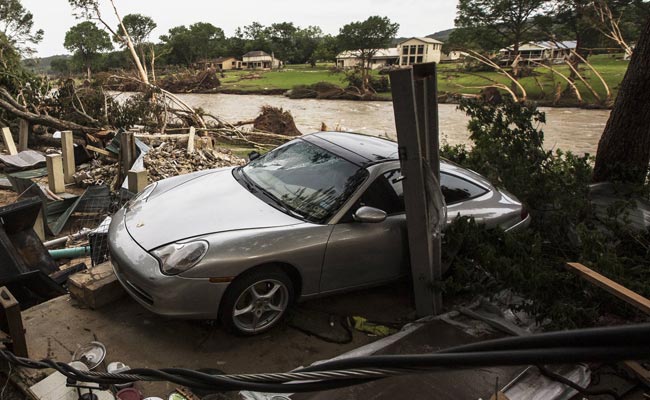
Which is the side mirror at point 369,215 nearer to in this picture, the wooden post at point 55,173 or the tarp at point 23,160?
the wooden post at point 55,173

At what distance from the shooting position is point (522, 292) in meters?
3.32

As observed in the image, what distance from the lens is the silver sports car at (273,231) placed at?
3162 millimetres

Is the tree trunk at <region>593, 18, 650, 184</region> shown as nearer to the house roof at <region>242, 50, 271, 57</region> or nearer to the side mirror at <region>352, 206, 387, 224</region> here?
the side mirror at <region>352, 206, 387, 224</region>

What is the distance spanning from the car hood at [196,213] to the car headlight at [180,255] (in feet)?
0.28

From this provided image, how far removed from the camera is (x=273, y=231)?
11.1ft

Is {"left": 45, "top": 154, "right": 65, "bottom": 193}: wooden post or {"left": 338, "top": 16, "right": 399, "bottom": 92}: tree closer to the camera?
{"left": 45, "top": 154, "right": 65, "bottom": 193}: wooden post

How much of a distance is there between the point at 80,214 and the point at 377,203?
4.86m

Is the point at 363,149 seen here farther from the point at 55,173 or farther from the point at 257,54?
the point at 257,54

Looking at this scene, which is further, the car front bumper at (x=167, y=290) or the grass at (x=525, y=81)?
the grass at (x=525, y=81)

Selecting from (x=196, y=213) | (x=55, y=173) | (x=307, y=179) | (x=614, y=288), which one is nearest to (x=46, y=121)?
(x=55, y=173)

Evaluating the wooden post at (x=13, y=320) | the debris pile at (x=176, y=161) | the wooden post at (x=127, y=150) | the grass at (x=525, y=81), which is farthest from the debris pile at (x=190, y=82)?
the wooden post at (x=13, y=320)

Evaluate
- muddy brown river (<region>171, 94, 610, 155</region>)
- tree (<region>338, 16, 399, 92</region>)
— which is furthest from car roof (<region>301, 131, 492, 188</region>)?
tree (<region>338, 16, 399, 92</region>)

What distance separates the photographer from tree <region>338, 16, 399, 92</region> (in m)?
64.6

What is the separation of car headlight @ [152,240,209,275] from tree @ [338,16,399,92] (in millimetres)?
64802
